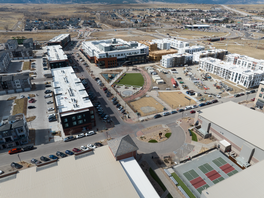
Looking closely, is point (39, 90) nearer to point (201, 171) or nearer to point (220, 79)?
point (201, 171)

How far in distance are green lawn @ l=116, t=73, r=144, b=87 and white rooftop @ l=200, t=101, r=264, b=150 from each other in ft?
147

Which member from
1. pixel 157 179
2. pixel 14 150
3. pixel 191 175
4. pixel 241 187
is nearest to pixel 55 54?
pixel 14 150

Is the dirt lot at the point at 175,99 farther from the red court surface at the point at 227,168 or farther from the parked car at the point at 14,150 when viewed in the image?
the parked car at the point at 14,150

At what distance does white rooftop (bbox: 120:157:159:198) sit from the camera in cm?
3530

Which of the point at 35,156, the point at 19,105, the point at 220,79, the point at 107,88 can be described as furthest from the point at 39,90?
the point at 220,79

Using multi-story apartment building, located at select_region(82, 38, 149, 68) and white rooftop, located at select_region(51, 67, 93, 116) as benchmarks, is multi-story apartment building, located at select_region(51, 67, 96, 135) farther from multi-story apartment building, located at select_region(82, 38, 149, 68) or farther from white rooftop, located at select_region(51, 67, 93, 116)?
multi-story apartment building, located at select_region(82, 38, 149, 68)

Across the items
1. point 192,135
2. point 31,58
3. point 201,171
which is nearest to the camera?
point 201,171

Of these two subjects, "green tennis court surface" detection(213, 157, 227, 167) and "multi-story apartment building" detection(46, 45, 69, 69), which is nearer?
"green tennis court surface" detection(213, 157, 227, 167)

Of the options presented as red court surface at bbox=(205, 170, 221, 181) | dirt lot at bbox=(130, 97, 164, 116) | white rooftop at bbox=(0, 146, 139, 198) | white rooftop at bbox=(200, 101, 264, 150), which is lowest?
red court surface at bbox=(205, 170, 221, 181)

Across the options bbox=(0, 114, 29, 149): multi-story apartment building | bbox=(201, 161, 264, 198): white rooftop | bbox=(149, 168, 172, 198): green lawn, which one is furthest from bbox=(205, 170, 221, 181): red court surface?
bbox=(0, 114, 29, 149): multi-story apartment building

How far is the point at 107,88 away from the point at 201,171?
2389 inches

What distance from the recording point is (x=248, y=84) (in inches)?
3438

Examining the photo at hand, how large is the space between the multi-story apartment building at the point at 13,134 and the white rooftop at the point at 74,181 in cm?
1827

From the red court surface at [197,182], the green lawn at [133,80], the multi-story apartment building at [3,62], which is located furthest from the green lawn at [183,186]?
the multi-story apartment building at [3,62]
